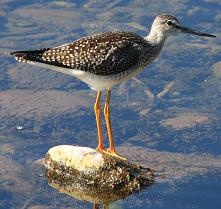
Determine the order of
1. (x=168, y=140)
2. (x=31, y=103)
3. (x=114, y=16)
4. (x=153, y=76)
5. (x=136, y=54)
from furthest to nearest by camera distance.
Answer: (x=114, y=16) < (x=153, y=76) < (x=31, y=103) < (x=168, y=140) < (x=136, y=54)

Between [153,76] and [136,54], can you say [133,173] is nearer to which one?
[136,54]

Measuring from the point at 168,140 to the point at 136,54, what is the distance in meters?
1.64

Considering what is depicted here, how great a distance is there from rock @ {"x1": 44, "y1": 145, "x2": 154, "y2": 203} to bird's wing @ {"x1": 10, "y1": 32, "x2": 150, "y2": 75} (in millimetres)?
1110

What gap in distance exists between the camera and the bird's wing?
34.5 ft

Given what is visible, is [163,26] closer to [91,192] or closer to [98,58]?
[98,58]

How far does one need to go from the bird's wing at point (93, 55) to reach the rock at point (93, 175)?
111cm

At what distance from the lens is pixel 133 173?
10.3m

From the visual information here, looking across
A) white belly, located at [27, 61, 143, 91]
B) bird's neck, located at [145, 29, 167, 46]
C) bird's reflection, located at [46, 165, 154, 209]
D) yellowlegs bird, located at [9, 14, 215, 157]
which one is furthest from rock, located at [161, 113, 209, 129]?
bird's reflection, located at [46, 165, 154, 209]

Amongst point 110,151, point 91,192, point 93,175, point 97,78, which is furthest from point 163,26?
point 91,192

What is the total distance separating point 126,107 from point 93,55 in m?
2.41

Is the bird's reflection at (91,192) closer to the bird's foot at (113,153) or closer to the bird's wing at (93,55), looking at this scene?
the bird's foot at (113,153)

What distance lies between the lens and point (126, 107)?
41.9 feet

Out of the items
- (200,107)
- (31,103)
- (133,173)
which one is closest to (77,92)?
(31,103)

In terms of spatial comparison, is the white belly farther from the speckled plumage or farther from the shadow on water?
the shadow on water
